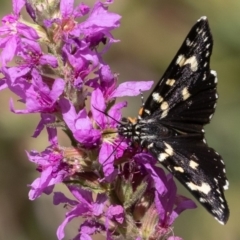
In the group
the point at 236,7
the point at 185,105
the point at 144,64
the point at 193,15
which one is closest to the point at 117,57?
the point at 144,64

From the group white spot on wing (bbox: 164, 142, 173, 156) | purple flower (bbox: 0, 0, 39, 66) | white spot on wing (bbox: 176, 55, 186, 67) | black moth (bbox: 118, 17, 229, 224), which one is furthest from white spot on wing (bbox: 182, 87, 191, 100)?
purple flower (bbox: 0, 0, 39, 66)

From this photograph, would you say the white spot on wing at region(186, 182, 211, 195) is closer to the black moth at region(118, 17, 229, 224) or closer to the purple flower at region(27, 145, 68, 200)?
the black moth at region(118, 17, 229, 224)

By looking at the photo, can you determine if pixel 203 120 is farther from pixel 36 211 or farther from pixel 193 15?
pixel 193 15

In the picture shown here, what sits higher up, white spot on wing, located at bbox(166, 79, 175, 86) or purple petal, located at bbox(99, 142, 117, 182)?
white spot on wing, located at bbox(166, 79, 175, 86)

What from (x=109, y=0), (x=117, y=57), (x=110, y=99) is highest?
(x=109, y=0)

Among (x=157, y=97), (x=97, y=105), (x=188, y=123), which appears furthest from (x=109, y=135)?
(x=188, y=123)

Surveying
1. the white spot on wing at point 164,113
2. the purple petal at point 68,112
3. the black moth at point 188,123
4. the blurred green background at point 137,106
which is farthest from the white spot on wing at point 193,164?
the blurred green background at point 137,106

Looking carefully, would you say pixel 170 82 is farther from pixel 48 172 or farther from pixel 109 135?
pixel 48 172
